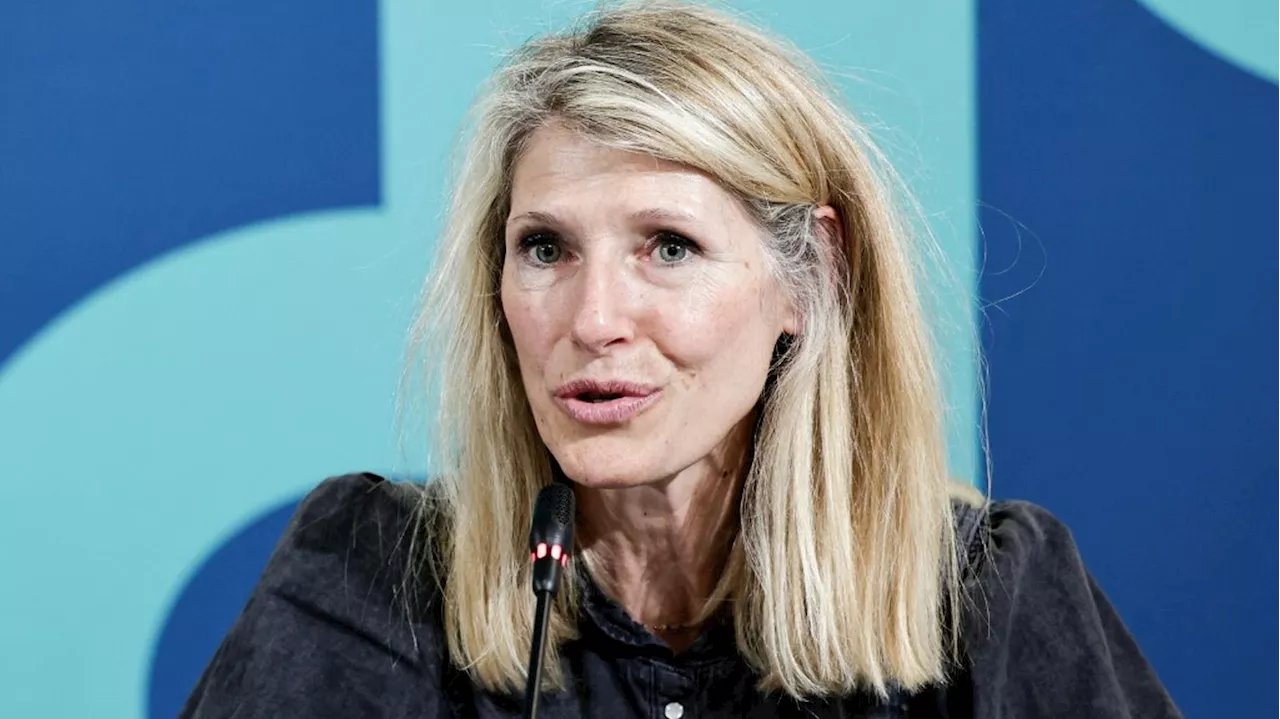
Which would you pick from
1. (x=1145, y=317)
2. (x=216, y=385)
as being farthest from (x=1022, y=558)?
(x=216, y=385)

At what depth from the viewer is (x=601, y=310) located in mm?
1127

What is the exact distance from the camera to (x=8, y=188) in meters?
1.52

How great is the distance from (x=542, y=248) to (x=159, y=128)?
0.58 m

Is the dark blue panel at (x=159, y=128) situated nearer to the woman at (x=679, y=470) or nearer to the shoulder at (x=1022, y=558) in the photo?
the woman at (x=679, y=470)

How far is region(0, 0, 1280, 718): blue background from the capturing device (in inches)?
60.6

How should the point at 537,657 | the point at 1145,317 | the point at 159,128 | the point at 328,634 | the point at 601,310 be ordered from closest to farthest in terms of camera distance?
the point at 537,657, the point at 601,310, the point at 328,634, the point at 159,128, the point at 1145,317

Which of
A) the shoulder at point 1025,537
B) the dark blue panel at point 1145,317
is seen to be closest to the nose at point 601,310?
the shoulder at point 1025,537

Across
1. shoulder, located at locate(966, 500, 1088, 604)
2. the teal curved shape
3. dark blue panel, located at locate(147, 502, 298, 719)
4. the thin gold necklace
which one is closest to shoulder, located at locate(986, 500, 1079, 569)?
shoulder, located at locate(966, 500, 1088, 604)

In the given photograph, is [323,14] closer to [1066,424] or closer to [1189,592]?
[1066,424]

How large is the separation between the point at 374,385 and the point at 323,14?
0.42 m

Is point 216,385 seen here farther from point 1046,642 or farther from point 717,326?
point 1046,642

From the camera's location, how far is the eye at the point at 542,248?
47.4 inches

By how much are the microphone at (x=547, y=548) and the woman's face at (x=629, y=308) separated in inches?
5.8

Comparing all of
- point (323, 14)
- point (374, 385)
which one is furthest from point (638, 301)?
point (323, 14)
